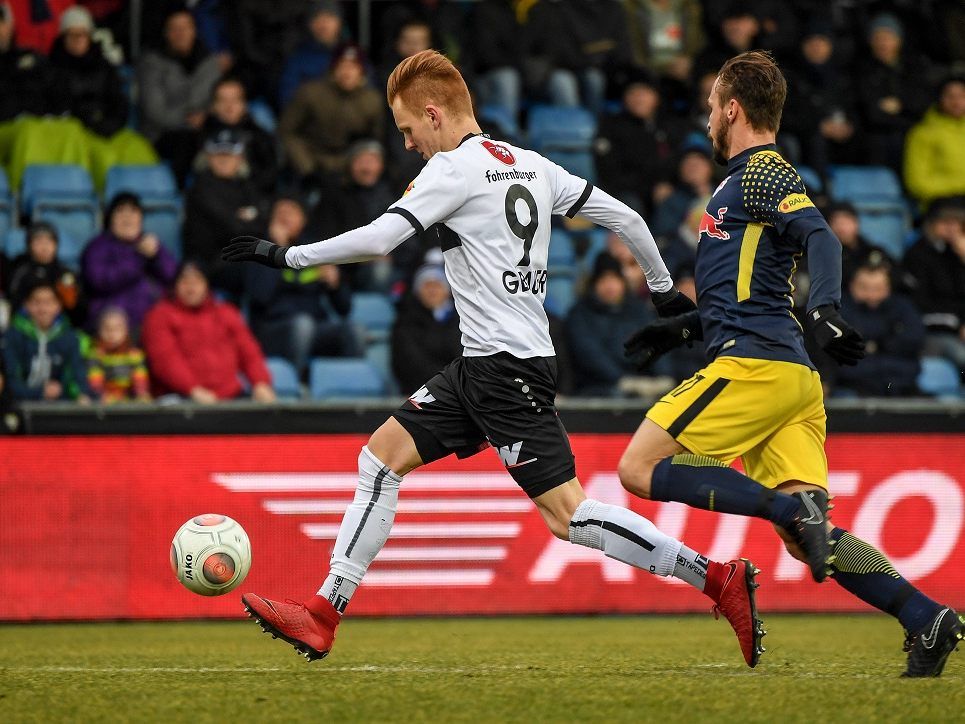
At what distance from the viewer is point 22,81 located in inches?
494

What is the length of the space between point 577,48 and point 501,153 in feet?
28.4

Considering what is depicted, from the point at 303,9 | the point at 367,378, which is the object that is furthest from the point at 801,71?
the point at 367,378

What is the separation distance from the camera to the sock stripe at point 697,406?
5664 millimetres

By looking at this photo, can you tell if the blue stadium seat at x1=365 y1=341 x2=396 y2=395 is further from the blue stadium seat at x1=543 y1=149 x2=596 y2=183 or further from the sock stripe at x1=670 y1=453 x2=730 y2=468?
the sock stripe at x1=670 y1=453 x2=730 y2=468

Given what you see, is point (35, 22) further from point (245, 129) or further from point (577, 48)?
point (577, 48)

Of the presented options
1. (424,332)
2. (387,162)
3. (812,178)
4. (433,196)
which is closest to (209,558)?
(433,196)

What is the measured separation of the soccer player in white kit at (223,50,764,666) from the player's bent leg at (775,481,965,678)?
1.10 feet

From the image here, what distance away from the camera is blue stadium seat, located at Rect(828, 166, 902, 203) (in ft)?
46.1

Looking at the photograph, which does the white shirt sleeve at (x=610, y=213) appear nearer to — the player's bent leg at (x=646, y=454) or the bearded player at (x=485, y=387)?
the bearded player at (x=485, y=387)

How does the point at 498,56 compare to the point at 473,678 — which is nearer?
the point at 473,678

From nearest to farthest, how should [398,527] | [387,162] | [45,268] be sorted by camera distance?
[398,527], [45,268], [387,162]

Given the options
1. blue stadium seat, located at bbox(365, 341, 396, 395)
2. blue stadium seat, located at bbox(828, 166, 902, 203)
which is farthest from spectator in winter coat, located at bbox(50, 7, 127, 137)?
blue stadium seat, located at bbox(828, 166, 902, 203)

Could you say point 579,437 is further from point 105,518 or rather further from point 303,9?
point 303,9

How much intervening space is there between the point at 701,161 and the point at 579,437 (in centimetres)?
412
